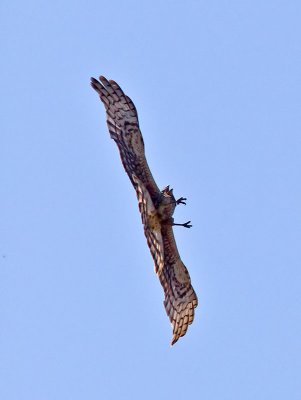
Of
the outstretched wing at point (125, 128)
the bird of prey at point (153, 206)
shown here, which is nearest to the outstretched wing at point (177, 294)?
the bird of prey at point (153, 206)

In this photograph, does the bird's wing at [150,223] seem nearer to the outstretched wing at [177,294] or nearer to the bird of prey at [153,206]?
the bird of prey at [153,206]

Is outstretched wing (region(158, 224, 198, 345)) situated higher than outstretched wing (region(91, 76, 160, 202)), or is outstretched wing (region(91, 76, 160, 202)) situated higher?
outstretched wing (region(91, 76, 160, 202))

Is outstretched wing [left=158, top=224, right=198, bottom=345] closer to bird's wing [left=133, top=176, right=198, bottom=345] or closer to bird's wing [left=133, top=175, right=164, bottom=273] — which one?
bird's wing [left=133, top=176, right=198, bottom=345]

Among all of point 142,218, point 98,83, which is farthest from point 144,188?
point 98,83

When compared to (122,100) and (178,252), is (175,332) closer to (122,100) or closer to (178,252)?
(178,252)

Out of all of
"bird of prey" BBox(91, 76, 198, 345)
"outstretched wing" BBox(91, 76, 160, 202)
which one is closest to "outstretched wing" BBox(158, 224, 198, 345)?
"bird of prey" BBox(91, 76, 198, 345)

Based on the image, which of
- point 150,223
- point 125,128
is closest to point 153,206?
point 150,223

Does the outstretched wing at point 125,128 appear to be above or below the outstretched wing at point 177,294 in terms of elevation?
above

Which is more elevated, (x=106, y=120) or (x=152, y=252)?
(x=106, y=120)
